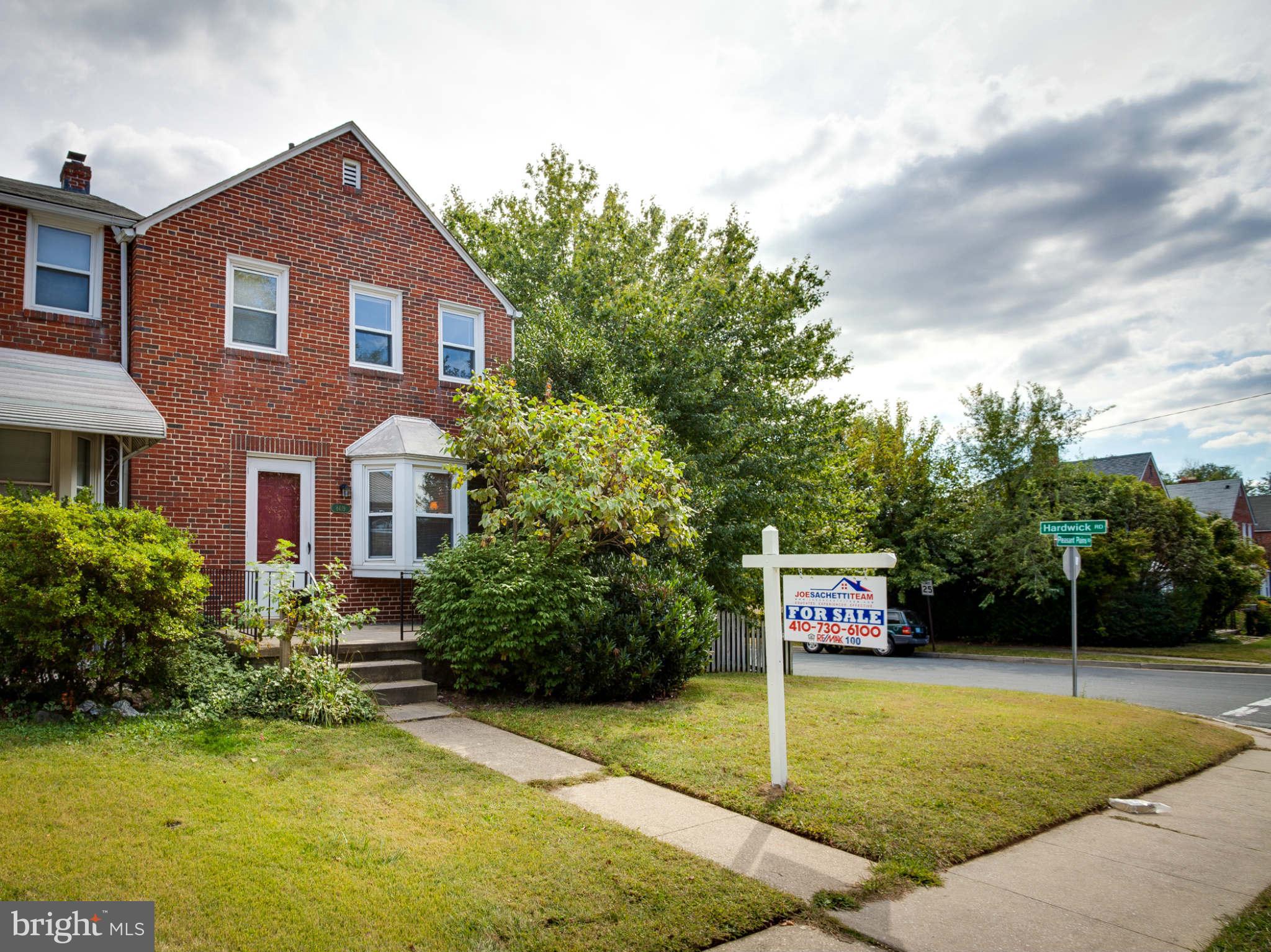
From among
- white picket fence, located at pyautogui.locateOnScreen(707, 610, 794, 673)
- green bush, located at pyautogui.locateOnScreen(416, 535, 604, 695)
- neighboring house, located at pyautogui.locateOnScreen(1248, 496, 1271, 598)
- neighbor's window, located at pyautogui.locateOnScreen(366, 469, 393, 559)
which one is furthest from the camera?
neighboring house, located at pyautogui.locateOnScreen(1248, 496, 1271, 598)

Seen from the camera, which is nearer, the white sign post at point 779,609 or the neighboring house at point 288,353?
the white sign post at point 779,609

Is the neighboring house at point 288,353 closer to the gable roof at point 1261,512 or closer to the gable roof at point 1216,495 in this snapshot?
the gable roof at point 1216,495

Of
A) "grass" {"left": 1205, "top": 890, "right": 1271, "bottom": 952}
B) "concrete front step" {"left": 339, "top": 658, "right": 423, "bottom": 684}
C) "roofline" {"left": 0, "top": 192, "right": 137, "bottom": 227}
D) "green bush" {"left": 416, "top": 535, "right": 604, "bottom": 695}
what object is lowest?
"grass" {"left": 1205, "top": 890, "right": 1271, "bottom": 952}

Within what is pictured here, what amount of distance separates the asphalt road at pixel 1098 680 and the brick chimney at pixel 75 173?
52.5ft

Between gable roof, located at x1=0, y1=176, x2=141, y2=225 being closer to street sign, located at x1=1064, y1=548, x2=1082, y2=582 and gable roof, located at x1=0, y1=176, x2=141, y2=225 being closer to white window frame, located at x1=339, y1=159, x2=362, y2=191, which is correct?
white window frame, located at x1=339, y1=159, x2=362, y2=191

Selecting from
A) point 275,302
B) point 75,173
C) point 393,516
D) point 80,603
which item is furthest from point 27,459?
point 75,173

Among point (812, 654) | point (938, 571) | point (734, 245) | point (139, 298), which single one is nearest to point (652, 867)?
point (139, 298)

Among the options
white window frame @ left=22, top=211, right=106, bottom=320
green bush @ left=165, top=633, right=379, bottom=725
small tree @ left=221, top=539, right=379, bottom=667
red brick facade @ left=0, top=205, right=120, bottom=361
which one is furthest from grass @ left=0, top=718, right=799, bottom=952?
white window frame @ left=22, top=211, right=106, bottom=320

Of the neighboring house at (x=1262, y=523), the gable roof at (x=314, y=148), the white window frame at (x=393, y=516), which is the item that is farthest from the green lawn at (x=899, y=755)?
the neighboring house at (x=1262, y=523)

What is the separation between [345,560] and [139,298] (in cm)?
474

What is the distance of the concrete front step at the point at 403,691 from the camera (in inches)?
336

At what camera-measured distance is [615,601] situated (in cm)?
963

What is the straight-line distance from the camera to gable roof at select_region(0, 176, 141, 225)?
33.9 ft

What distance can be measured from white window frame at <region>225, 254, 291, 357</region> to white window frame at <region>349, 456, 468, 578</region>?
2176 mm
